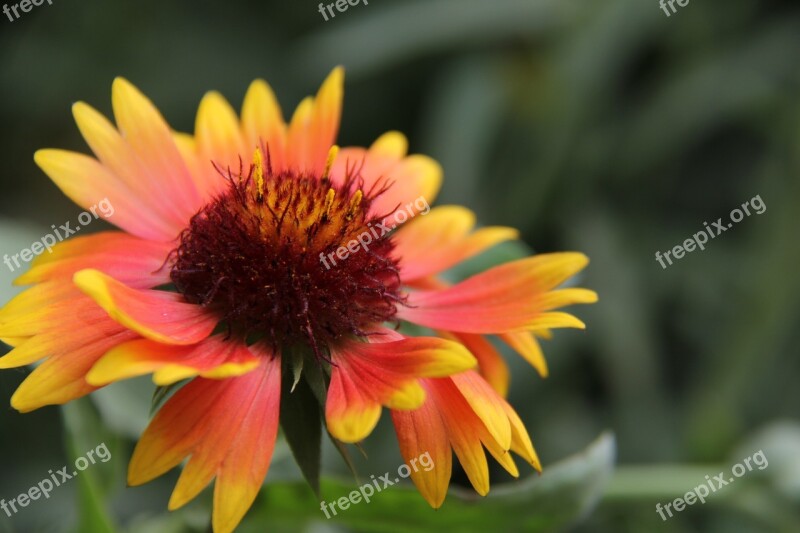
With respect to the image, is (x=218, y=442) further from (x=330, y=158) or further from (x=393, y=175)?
(x=393, y=175)

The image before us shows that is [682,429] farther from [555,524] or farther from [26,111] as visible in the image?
[26,111]

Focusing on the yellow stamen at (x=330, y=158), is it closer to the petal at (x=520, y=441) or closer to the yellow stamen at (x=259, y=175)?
the yellow stamen at (x=259, y=175)

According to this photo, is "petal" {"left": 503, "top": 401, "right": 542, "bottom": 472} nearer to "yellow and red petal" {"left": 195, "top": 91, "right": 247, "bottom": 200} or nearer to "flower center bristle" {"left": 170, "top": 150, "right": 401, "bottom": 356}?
"flower center bristle" {"left": 170, "top": 150, "right": 401, "bottom": 356}

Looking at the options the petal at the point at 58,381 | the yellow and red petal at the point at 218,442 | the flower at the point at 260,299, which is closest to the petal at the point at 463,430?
the flower at the point at 260,299

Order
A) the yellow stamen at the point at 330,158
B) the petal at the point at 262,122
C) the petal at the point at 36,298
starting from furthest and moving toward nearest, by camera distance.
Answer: the petal at the point at 262,122 → the yellow stamen at the point at 330,158 → the petal at the point at 36,298

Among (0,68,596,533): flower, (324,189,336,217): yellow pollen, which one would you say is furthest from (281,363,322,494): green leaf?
(324,189,336,217): yellow pollen

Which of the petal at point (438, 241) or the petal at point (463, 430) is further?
the petal at point (438, 241)

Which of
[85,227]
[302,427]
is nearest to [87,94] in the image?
[85,227]
